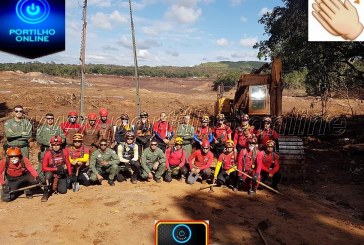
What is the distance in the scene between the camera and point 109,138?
9781 mm

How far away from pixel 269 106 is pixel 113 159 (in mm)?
7670

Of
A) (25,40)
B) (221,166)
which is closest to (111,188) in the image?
(221,166)

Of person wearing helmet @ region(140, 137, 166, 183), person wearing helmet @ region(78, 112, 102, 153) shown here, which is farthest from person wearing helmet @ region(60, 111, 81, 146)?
person wearing helmet @ region(140, 137, 166, 183)

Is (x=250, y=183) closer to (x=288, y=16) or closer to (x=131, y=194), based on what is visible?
(x=131, y=194)

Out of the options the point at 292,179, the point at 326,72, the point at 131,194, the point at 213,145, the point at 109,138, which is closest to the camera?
the point at 131,194

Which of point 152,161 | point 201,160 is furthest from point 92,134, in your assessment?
point 201,160

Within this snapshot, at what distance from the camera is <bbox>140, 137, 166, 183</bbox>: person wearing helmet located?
9211 millimetres

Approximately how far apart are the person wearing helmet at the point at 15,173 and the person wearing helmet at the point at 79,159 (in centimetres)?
96

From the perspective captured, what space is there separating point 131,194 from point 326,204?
16.4 feet

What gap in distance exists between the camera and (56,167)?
8289 millimetres

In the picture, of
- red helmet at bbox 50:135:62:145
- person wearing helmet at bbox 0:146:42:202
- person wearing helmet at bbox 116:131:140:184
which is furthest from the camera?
person wearing helmet at bbox 116:131:140:184

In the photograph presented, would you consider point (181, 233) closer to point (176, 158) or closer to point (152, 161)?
point (152, 161)

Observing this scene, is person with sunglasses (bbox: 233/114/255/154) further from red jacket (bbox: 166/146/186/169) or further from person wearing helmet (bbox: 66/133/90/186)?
Result: person wearing helmet (bbox: 66/133/90/186)

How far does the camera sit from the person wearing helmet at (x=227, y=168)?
919 cm
